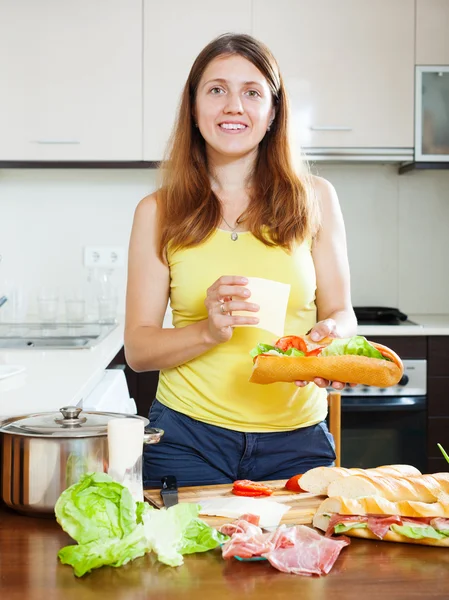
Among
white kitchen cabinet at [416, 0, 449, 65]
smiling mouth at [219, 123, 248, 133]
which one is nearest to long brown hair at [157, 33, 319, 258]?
smiling mouth at [219, 123, 248, 133]

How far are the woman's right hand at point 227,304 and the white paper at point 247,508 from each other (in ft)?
1.13

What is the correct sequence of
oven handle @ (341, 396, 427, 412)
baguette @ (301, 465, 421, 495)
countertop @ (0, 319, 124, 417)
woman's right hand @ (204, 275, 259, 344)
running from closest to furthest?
baguette @ (301, 465, 421, 495), woman's right hand @ (204, 275, 259, 344), countertop @ (0, 319, 124, 417), oven handle @ (341, 396, 427, 412)

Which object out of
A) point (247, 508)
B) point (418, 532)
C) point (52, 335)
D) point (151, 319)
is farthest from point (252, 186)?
point (52, 335)

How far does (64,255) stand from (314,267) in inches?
85.1

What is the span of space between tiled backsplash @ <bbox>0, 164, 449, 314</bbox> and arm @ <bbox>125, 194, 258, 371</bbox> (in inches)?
78.0

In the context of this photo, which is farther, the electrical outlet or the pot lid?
the electrical outlet

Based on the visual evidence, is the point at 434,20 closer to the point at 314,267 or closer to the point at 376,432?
the point at 376,432

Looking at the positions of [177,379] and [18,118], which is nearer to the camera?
[177,379]

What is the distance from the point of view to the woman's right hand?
4.75ft

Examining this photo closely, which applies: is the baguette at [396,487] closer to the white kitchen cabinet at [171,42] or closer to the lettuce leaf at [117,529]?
the lettuce leaf at [117,529]

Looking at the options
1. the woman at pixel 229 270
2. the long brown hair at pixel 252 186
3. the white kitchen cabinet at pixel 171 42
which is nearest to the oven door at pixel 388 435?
the white kitchen cabinet at pixel 171 42

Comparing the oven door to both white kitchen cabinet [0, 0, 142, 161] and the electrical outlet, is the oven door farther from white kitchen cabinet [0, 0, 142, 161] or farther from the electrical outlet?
white kitchen cabinet [0, 0, 142, 161]

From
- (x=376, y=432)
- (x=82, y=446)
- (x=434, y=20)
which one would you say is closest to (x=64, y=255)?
(x=376, y=432)

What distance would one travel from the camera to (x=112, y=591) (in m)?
0.93
